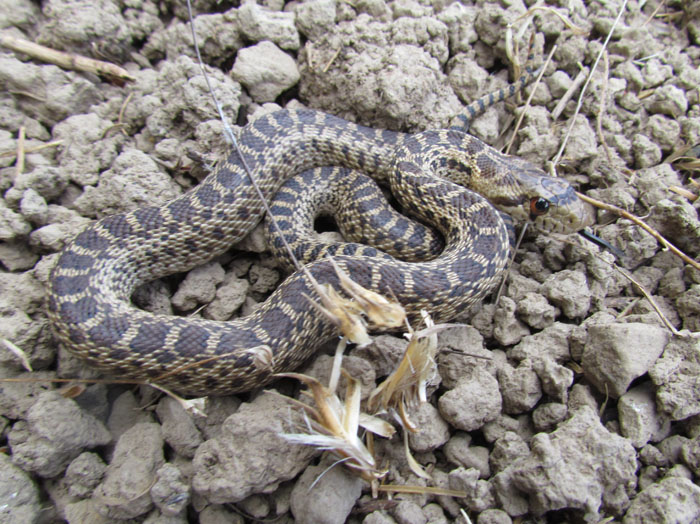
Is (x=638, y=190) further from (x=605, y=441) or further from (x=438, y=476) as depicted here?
(x=438, y=476)

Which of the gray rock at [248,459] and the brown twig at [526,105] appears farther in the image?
the brown twig at [526,105]

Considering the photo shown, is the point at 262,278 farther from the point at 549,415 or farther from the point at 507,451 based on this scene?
the point at 549,415

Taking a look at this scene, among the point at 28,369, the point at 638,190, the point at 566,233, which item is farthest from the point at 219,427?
the point at 638,190

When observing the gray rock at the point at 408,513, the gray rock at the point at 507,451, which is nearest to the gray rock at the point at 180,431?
the gray rock at the point at 408,513

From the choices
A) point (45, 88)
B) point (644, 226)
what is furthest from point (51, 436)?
point (644, 226)

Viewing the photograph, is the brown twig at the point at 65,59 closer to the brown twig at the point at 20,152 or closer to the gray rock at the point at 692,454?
the brown twig at the point at 20,152
